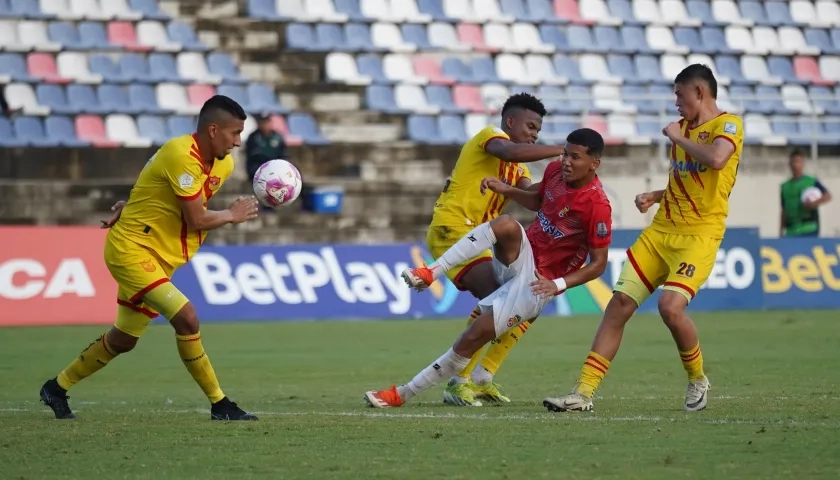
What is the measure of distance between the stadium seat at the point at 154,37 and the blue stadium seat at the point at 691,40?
11357 mm

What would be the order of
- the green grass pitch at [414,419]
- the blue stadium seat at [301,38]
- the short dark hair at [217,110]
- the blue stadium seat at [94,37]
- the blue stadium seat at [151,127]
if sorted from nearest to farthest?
1. the green grass pitch at [414,419]
2. the short dark hair at [217,110]
3. the blue stadium seat at [151,127]
4. the blue stadium seat at [94,37]
5. the blue stadium seat at [301,38]

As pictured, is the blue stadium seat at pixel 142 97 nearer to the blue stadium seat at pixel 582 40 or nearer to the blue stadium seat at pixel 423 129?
the blue stadium seat at pixel 423 129

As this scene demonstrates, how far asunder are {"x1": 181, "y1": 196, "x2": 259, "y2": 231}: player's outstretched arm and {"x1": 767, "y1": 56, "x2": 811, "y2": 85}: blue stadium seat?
23.9 metres

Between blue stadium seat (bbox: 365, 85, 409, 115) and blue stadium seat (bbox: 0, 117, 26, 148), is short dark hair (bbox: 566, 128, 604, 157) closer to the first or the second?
blue stadium seat (bbox: 0, 117, 26, 148)

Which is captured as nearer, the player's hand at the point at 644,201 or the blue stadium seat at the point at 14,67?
the player's hand at the point at 644,201

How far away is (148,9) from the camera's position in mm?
26328

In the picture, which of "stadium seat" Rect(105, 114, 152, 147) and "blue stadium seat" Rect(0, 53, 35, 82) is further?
"stadium seat" Rect(105, 114, 152, 147)

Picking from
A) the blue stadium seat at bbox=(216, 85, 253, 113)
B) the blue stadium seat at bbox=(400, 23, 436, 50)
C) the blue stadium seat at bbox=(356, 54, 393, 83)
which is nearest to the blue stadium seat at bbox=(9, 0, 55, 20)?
the blue stadium seat at bbox=(216, 85, 253, 113)

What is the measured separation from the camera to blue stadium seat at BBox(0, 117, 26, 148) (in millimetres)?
23391

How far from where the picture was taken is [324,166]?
25.2 metres

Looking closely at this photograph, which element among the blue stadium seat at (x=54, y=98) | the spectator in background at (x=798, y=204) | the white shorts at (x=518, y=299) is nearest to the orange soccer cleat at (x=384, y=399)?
the white shorts at (x=518, y=299)

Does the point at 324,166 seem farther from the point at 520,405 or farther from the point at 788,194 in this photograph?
the point at 520,405

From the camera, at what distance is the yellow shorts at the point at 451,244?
1094 cm

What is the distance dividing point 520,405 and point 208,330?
9.44m
